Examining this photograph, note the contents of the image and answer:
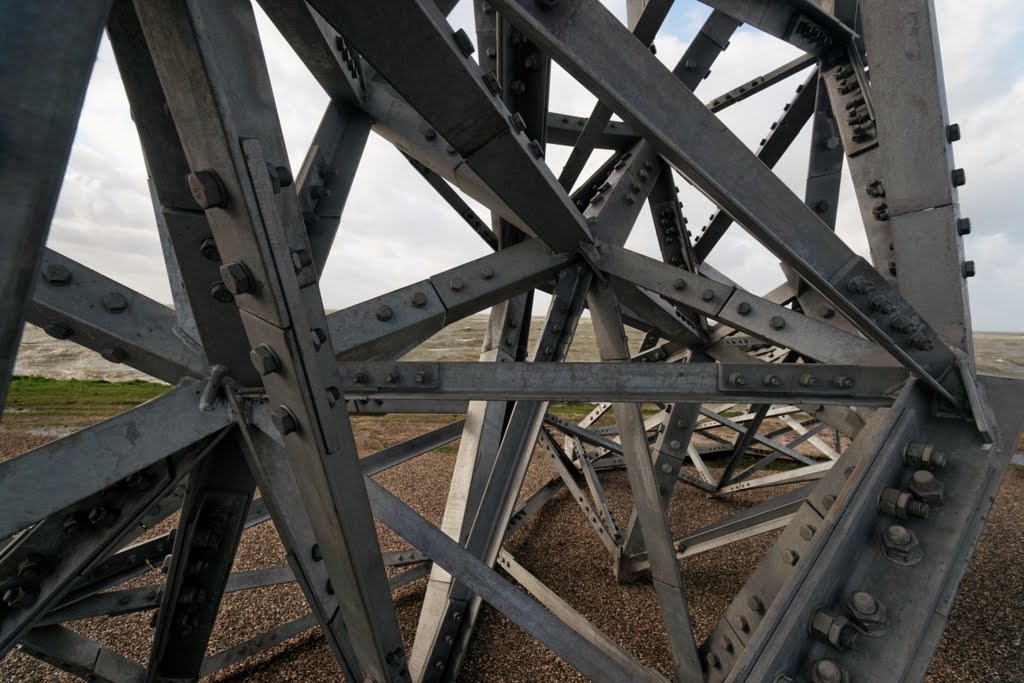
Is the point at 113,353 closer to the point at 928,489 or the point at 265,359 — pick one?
the point at 265,359

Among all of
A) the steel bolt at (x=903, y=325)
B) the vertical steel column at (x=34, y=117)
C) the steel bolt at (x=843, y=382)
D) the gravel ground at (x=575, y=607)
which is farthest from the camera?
the gravel ground at (x=575, y=607)

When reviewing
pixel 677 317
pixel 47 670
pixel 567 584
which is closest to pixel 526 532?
pixel 567 584

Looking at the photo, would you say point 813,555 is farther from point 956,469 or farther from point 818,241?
point 818,241

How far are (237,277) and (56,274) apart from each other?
1353 millimetres

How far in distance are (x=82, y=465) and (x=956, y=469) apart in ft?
11.4

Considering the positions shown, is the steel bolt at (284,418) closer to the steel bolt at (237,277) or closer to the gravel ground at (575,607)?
the steel bolt at (237,277)

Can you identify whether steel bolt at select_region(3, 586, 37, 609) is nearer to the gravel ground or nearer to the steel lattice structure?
the steel lattice structure

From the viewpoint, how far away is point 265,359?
52.6 inches

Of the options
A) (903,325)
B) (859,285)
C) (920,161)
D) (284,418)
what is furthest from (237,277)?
(920,161)

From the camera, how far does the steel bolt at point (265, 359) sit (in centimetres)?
133

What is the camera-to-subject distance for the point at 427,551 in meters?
2.36

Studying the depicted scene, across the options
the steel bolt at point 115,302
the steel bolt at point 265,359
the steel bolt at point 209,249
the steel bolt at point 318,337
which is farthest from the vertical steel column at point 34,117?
the steel bolt at point 115,302

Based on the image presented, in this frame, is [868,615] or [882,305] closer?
[868,615]

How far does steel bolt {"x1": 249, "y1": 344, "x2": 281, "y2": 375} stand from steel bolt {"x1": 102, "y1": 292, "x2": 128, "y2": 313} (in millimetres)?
1158
